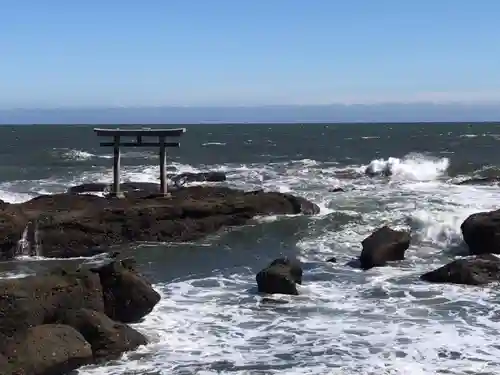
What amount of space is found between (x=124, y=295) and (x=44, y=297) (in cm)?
167

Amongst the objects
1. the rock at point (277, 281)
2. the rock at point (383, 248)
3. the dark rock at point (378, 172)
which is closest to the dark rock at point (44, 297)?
the rock at point (277, 281)

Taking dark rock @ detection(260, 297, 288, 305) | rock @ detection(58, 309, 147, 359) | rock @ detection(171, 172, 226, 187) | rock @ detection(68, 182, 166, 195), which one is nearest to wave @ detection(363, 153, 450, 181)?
rock @ detection(171, 172, 226, 187)

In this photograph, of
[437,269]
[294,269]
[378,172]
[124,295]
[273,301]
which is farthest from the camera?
[378,172]

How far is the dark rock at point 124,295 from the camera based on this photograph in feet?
40.7

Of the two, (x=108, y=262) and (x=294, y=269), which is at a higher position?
(x=294, y=269)

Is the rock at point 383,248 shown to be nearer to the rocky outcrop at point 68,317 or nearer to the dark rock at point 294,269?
the dark rock at point 294,269

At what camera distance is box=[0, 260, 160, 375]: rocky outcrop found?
32.0 feet

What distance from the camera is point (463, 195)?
95.4 feet

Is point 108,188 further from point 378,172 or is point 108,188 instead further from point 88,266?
point 378,172

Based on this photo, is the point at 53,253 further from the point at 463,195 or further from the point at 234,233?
the point at 463,195

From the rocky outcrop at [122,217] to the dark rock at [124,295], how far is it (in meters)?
7.23

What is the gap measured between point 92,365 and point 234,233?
38.7 ft

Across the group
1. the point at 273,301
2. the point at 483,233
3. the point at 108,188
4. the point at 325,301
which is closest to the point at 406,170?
the point at 108,188

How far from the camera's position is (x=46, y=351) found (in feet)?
32.1
